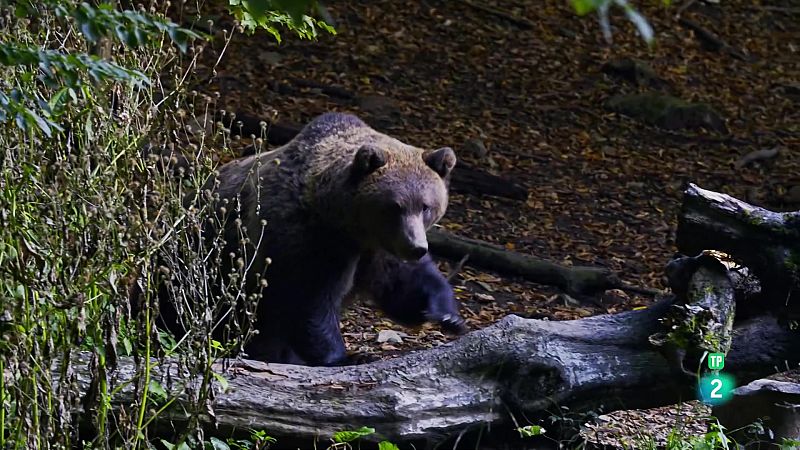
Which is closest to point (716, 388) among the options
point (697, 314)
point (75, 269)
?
point (697, 314)

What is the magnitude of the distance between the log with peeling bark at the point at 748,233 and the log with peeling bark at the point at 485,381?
1.00 ft

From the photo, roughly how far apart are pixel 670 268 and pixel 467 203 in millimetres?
4719

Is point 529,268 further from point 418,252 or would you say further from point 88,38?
point 88,38

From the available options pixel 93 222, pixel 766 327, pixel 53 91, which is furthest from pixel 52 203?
pixel 766 327

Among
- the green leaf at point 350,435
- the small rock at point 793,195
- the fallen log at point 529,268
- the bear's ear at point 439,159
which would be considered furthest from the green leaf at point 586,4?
the small rock at point 793,195

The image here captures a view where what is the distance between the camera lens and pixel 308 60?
39.2ft

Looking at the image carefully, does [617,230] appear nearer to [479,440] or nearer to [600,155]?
[600,155]

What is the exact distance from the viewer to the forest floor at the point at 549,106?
909 centimetres

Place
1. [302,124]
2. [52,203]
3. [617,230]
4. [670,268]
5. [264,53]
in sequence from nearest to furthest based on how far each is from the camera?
1. [52,203]
2. [670,268]
3. [617,230]
4. [302,124]
5. [264,53]

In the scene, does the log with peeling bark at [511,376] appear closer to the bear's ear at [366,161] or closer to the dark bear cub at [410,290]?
the bear's ear at [366,161]

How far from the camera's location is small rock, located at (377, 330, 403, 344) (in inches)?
285

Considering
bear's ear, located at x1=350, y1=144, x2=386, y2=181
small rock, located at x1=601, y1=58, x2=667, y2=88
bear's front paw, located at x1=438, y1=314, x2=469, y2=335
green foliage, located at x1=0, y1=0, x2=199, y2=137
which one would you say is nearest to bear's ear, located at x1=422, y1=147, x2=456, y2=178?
bear's ear, located at x1=350, y1=144, x2=386, y2=181

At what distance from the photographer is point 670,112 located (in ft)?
37.8

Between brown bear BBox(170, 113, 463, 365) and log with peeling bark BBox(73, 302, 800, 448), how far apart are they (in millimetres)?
1243
